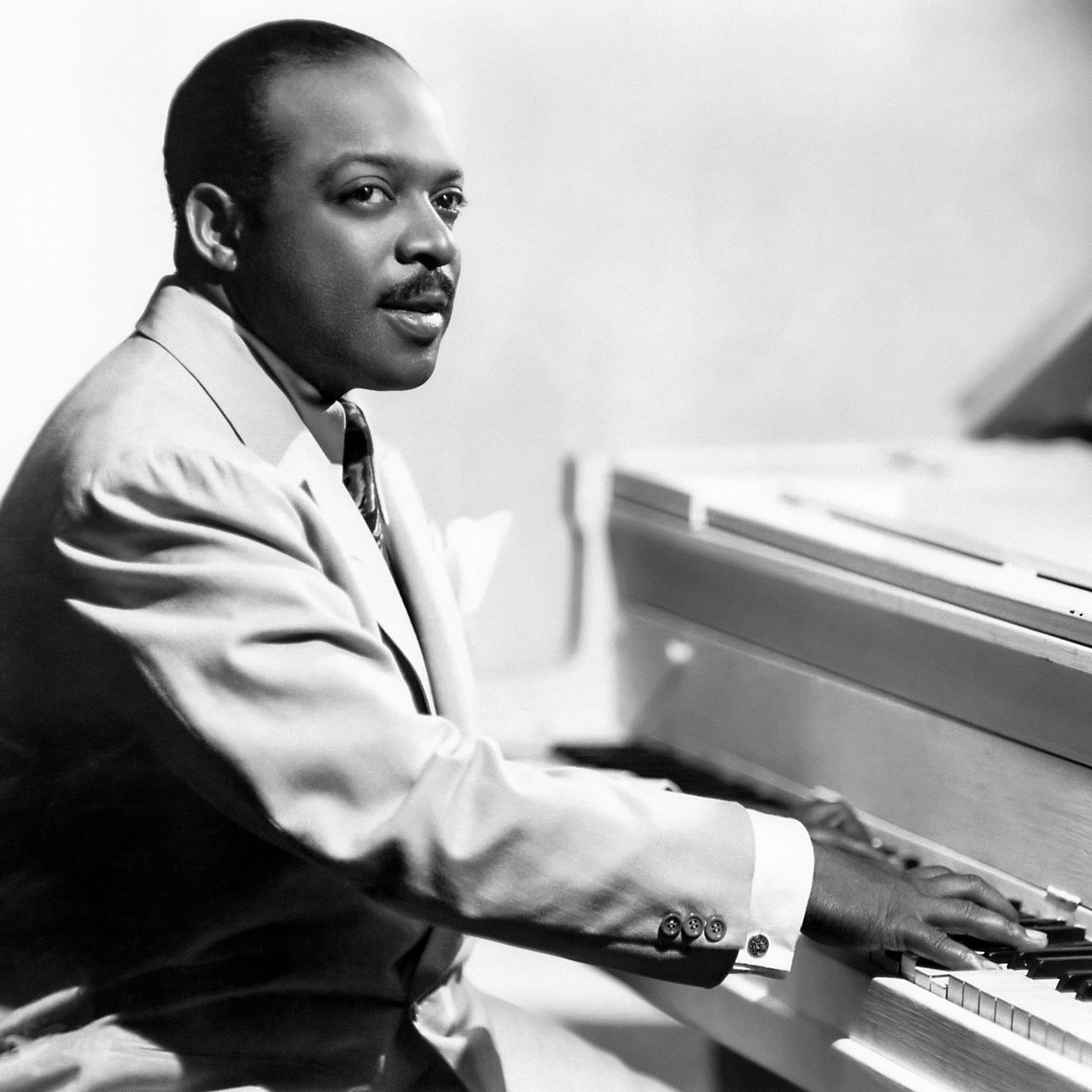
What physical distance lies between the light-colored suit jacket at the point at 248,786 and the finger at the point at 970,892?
21 cm

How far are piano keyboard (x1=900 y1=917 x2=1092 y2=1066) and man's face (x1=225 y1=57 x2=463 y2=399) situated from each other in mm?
596

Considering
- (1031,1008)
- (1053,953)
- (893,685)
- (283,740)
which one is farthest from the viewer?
(893,685)

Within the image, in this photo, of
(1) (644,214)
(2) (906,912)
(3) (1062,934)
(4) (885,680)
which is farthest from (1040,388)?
(2) (906,912)

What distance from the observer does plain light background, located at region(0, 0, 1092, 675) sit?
1509 millimetres

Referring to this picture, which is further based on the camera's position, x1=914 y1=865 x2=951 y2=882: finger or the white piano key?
x1=914 y1=865 x2=951 y2=882: finger

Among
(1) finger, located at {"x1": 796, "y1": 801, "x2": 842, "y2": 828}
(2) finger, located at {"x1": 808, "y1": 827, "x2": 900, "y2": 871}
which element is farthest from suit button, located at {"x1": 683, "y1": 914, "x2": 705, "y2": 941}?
(1) finger, located at {"x1": 796, "y1": 801, "x2": 842, "y2": 828}

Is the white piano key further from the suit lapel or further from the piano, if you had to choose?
the suit lapel

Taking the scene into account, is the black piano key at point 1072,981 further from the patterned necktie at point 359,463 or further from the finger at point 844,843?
the patterned necktie at point 359,463

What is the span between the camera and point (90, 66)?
4.94 feet

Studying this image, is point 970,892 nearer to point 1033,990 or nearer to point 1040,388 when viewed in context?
point 1033,990

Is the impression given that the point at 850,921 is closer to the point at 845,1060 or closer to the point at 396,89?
the point at 845,1060

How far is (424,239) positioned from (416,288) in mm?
37

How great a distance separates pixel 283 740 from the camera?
111 centimetres

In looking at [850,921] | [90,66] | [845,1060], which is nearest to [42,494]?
[90,66]
